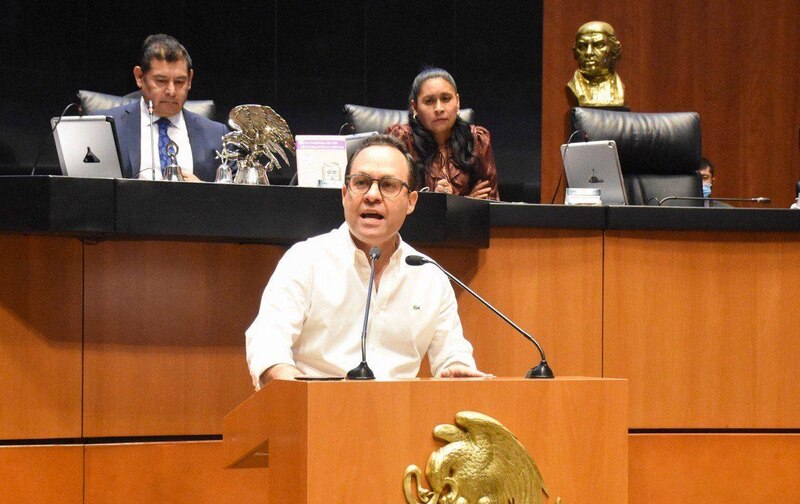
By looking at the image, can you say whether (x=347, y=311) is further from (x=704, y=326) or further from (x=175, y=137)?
(x=175, y=137)

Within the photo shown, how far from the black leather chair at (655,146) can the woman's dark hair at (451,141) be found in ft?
2.09

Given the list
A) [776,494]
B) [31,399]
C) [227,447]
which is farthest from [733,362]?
Result: [31,399]

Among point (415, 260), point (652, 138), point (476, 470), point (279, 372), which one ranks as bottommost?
point (476, 470)

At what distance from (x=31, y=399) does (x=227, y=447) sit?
37.2 inches

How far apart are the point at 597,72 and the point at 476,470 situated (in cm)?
405

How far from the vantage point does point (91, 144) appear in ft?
11.4

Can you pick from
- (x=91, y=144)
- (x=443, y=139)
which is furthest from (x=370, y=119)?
(x=91, y=144)

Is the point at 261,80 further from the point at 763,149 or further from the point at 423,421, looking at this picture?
the point at 423,421

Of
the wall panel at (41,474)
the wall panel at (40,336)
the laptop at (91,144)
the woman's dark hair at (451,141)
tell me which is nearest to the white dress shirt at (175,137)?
the laptop at (91,144)

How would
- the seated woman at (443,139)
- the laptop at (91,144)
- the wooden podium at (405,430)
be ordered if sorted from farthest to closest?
1. the seated woman at (443,139)
2. the laptop at (91,144)
3. the wooden podium at (405,430)

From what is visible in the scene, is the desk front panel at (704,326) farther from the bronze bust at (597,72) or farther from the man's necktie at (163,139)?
the bronze bust at (597,72)

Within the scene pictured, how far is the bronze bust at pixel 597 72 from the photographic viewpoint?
579 cm

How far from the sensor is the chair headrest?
16.1 ft

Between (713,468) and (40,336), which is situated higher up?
(40,336)
